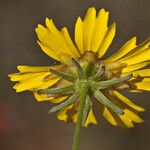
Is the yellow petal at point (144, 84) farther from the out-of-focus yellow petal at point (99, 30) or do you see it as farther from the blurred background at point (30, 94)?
the blurred background at point (30, 94)

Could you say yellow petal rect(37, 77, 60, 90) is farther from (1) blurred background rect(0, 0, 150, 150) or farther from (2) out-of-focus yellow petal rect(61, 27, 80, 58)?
(1) blurred background rect(0, 0, 150, 150)

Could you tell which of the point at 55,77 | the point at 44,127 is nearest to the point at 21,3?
the point at 44,127

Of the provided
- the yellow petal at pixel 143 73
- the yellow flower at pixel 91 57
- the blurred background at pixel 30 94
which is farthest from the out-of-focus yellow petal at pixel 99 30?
the blurred background at pixel 30 94

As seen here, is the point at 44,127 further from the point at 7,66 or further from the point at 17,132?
the point at 7,66

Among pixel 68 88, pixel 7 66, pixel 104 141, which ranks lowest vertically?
pixel 104 141

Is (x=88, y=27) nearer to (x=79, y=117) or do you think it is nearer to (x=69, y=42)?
(x=69, y=42)

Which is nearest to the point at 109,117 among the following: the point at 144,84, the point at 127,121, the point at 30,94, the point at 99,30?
the point at 127,121
